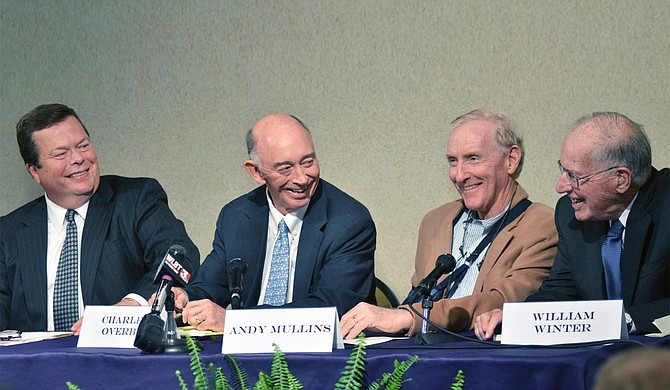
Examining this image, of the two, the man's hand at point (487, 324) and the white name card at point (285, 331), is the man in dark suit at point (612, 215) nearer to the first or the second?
the man's hand at point (487, 324)

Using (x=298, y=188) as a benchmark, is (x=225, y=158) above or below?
above

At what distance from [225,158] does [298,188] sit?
138cm

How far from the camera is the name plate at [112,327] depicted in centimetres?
264

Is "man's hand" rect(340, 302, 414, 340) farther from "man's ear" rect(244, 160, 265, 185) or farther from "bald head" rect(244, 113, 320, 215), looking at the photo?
"man's ear" rect(244, 160, 265, 185)

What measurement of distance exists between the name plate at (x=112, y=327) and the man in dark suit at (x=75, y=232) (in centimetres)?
89

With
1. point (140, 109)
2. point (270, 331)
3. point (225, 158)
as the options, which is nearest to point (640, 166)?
point (270, 331)

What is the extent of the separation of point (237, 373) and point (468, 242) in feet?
4.75

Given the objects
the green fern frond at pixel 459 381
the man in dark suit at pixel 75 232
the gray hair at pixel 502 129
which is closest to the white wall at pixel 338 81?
the gray hair at pixel 502 129

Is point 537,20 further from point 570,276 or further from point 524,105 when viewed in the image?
point 570,276

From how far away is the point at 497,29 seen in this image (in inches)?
166

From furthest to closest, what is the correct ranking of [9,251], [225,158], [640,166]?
[225,158]
[9,251]
[640,166]

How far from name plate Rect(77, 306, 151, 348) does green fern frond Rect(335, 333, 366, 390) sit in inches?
29.2

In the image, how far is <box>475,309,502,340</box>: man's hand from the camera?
8.46 ft

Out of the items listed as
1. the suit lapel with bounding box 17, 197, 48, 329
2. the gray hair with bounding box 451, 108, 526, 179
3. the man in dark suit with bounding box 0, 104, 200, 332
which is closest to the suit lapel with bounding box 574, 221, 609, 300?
the gray hair with bounding box 451, 108, 526, 179
